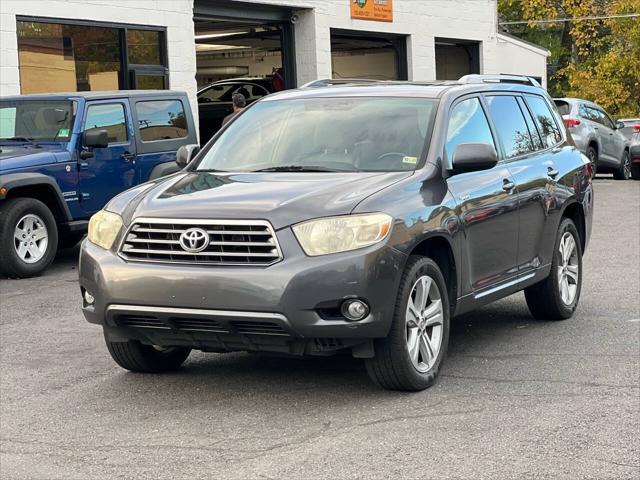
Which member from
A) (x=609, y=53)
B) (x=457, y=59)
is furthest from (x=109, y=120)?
(x=609, y=53)

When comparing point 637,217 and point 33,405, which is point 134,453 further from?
point 637,217

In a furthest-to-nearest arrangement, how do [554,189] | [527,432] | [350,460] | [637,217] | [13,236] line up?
[637,217], [13,236], [554,189], [527,432], [350,460]

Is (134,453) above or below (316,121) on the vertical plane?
below

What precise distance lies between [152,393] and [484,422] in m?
1.93

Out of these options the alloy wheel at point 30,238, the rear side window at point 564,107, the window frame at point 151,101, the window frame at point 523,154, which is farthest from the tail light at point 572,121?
the window frame at point 523,154

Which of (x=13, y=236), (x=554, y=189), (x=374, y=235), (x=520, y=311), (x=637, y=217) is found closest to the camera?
(x=374, y=235)

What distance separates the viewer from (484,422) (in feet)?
19.1

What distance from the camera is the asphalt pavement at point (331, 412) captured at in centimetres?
521

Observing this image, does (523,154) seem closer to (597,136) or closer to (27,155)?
(27,155)

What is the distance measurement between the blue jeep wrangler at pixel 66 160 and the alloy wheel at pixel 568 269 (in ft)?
18.2

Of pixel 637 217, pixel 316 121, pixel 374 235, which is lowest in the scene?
pixel 637 217

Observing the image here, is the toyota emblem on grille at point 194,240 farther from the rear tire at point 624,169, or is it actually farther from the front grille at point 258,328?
the rear tire at point 624,169

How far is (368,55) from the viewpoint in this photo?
3116 cm

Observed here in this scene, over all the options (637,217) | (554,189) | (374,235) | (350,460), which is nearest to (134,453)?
(350,460)
